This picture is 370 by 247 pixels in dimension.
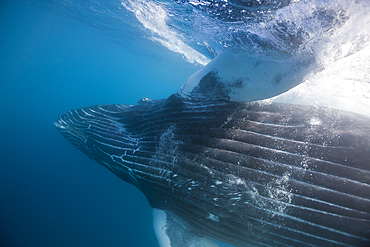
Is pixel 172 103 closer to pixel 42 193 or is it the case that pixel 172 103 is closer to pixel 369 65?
pixel 369 65

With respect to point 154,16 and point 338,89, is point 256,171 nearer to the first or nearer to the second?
point 338,89

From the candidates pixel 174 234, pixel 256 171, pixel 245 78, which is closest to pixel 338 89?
pixel 245 78

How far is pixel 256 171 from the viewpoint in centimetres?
251

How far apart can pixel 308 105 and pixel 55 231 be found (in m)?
12.0

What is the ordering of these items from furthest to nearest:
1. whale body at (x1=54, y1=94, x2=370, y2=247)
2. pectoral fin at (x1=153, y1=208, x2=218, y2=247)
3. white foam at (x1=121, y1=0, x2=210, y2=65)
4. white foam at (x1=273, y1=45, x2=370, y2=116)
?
white foam at (x1=121, y1=0, x2=210, y2=65)
pectoral fin at (x1=153, y1=208, x2=218, y2=247)
white foam at (x1=273, y1=45, x2=370, y2=116)
whale body at (x1=54, y1=94, x2=370, y2=247)

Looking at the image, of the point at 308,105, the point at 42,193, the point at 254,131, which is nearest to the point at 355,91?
the point at 308,105

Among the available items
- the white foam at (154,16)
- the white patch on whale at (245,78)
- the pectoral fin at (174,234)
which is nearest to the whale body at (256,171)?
the pectoral fin at (174,234)

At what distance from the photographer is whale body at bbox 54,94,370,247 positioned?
2084 millimetres

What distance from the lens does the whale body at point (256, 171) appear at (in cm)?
208

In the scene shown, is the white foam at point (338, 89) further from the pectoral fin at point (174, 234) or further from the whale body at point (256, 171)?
the pectoral fin at point (174, 234)

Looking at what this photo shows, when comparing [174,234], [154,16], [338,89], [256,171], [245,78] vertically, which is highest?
[154,16]

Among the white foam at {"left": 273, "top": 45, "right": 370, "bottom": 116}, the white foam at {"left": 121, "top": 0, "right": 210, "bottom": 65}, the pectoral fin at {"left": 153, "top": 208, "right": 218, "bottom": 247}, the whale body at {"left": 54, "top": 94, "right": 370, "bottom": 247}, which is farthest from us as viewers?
the white foam at {"left": 121, "top": 0, "right": 210, "bottom": 65}

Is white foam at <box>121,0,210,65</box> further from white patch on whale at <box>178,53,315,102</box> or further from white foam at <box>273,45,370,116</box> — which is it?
white foam at <box>273,45,370,116</box>

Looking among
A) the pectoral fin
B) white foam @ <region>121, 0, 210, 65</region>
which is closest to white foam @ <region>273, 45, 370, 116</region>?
the pectoral fin
